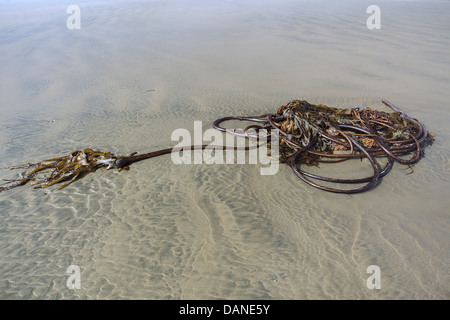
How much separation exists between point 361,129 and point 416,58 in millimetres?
5193

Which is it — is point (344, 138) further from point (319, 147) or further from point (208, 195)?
point (208, 195)

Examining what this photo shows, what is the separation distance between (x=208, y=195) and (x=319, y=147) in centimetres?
150

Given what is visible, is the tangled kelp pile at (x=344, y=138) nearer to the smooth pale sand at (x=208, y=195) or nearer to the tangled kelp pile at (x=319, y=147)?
the tangled kelp pile at (x=319, y=147)

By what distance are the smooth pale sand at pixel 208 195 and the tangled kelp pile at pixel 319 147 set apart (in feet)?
0.49

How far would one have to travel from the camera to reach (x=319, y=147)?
3570 mm

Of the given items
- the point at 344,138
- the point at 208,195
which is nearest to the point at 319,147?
the point at 344,138

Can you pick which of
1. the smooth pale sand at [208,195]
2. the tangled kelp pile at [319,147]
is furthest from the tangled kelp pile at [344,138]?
the smooth pale sand at [208,195]

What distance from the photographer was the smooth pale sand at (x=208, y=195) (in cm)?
221

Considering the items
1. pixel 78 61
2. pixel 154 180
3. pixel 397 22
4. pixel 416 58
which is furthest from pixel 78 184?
pixel 397 22

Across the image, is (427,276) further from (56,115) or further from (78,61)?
(78,61)

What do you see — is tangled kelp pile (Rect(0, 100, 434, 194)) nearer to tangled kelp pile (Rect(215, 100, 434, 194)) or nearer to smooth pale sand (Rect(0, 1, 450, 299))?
tangled kelp pile (Rect(215, 100, 434, 194))

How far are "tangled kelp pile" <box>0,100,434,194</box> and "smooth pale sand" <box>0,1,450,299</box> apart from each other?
0.49ft

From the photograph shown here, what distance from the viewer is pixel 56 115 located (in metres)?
5.07

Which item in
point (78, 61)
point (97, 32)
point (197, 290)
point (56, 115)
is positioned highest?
point (97, 32)
